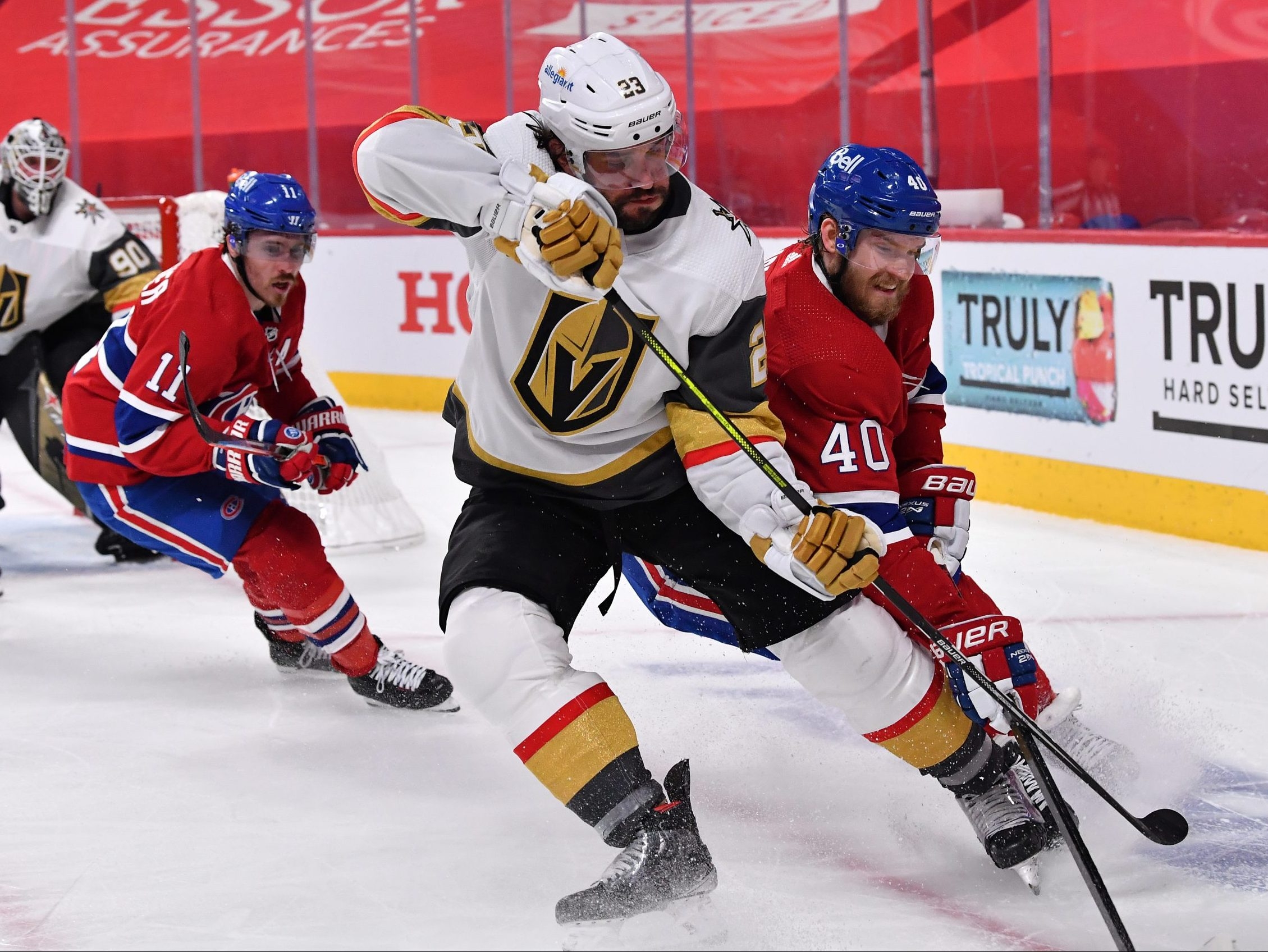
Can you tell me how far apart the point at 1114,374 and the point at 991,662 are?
2593 millimetres

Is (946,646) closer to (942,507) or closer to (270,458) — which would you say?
(942,507)

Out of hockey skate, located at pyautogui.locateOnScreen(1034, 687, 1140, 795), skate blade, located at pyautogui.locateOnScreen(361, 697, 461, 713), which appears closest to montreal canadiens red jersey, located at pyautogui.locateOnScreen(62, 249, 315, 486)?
skate blade, located at pyautogui.locateOnScreen(361, 697, 461, 713)

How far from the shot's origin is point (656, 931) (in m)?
1.90

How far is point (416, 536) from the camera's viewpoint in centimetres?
461

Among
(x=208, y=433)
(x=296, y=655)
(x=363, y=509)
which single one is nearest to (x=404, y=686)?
(x=296, y=655)

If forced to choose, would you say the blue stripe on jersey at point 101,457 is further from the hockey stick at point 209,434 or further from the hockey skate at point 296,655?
the hockey skate at point 296,655

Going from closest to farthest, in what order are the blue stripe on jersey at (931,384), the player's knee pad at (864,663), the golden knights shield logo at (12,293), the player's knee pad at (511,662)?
the player's knee pad at (511,662), the player's knee pad at (864,663), the blue stripe on jersey at (931,384), the golden knights shield logo at (12,293)

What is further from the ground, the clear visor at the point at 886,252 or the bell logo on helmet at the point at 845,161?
the bell logo on helmet at the point at 845,161

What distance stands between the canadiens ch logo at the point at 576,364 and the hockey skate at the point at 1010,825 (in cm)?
75

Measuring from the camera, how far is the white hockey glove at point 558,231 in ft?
5.90

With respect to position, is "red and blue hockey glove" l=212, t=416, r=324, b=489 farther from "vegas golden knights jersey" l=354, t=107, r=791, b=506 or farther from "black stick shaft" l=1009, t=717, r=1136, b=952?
"black stick shaft" l=1009, t=717, r=1136, b=952

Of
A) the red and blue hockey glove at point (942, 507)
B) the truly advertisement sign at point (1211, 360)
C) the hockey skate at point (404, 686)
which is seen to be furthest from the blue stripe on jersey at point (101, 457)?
the truly advertisement sign at point (1211, 360)

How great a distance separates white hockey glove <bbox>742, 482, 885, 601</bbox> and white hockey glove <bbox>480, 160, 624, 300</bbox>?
37 cm

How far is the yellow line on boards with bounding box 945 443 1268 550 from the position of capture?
A: 4098mm
